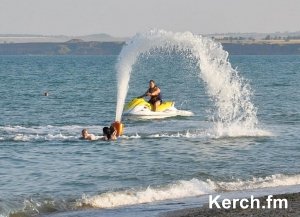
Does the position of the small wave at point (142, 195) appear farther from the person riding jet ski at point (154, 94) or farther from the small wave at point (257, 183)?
the person riding jet ski at point (154, 94)

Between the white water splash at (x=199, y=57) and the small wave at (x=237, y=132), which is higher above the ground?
the white water splash at (x=199, y=57)

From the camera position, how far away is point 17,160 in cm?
3161

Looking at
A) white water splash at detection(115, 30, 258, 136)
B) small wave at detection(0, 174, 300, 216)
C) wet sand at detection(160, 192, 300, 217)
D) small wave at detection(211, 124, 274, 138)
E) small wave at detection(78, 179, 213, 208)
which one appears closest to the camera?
wet sand at detection(160, 192, 300, 217)

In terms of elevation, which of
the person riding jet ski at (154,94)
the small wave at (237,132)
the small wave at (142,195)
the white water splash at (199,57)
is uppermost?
the white water splash at (199,57)

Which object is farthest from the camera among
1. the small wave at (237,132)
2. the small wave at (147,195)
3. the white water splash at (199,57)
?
the white water splash at (199,57)

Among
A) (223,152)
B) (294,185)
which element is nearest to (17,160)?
(223,152)

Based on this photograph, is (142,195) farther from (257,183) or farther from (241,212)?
(241,212)

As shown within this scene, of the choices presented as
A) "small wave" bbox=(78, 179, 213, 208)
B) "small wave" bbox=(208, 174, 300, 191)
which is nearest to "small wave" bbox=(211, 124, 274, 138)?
"small wave" bbox=(208, 174, 300, 191)

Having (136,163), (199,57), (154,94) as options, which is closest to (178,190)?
(136,163)

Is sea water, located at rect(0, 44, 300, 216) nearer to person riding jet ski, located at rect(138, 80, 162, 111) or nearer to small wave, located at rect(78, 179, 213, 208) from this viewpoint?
small wave, located at rect(78, 179, 213, 208)

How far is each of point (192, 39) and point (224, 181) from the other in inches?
622

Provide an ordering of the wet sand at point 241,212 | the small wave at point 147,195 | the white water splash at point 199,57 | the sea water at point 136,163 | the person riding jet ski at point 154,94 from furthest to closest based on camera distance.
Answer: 1. the person riding jet ski at point 154,94
2. the white water splash at point 199,57
3. the sea water at point 136,163
4. the small wave at point 147,195
5. the wet sand at point 241,212

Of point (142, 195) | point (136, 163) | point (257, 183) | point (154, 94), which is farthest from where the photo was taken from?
point (154, 94)

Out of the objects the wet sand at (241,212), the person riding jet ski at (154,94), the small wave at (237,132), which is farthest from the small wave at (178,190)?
the person riding jet ski at (154,94)
